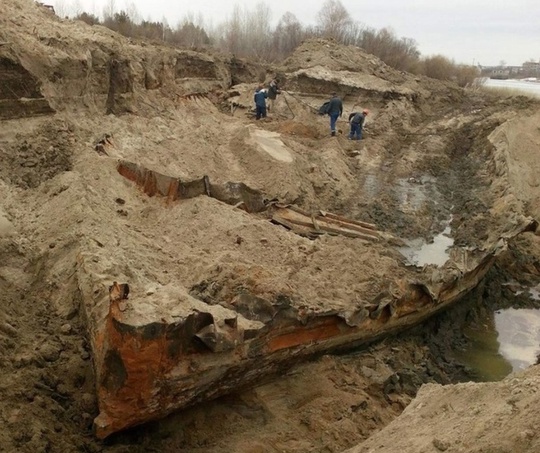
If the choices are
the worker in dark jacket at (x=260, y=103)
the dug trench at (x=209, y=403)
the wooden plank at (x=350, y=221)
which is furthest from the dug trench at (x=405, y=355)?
the worker in dark jacket at (x=260, y=103)

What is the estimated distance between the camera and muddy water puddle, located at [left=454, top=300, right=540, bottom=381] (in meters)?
7.48

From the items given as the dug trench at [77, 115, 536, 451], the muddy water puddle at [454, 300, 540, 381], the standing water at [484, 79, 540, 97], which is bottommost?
the muddy water puddle at [454, 300, 540, 381]

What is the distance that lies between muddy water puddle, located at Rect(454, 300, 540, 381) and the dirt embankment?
697mm

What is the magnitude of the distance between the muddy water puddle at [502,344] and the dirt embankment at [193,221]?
70cm

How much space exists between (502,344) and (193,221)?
5.01m

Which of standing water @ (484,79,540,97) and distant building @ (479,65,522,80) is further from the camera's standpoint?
distant building @ (479,65,522,80)

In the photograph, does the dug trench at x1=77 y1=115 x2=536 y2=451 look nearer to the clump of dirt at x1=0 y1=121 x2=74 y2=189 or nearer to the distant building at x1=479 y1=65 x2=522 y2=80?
the clump of dirt at x1=0 y1=121 x2=74 y2=189

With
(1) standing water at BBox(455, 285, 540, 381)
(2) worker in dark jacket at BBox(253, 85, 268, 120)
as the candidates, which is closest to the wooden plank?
(1) standing water at BBox(455, 285, 540, 381)

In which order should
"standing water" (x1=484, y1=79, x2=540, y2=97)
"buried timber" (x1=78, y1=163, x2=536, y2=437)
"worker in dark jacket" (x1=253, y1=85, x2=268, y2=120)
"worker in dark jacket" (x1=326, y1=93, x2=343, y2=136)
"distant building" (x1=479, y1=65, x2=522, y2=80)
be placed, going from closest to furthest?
"buried timber" (x1=78, y1=163, x2=536, y2=437)
"worker in dark jacket" (x1=326, y1=93, x2=343, y2=136)
"worker in dark jacket" (x1=253, y1=85, x2=268, y2=120)
"standing water" (x1=484, y1=79, x2=540, y2=97)
"distant building" (x1=479, y1=65, x2=522, y2=80)

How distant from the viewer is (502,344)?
26.4ft

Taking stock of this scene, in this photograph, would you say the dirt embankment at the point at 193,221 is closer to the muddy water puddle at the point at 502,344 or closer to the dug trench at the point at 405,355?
the dug trench at the point at 405,355

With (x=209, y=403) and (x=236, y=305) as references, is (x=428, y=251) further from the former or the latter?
(x=209, y=403)

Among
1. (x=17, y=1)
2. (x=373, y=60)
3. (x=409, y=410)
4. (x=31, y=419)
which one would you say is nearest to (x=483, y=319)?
(x=409, y=410)

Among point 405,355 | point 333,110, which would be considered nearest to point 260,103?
point 333,110
